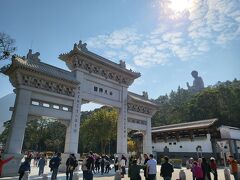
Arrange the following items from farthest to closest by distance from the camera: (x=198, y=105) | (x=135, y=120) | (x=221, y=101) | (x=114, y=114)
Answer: (x=198, y=105)
(x=221, y=101)
(x=114, y=114)
(x=135, y=120)

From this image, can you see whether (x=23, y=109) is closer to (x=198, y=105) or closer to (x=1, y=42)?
(x=1, y=42)

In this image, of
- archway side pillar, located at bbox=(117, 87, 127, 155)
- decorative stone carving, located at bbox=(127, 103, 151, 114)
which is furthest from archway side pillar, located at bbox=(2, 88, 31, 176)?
decorative stone carving, located at bbox=(127, 103, 151, 114)

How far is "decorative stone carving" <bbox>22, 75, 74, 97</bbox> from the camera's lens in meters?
16.1

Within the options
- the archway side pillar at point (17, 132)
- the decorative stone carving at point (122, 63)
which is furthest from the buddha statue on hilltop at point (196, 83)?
the archway side pillar at point (17, 132)

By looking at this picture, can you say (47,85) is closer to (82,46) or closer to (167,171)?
(82,46)

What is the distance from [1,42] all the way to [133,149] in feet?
100

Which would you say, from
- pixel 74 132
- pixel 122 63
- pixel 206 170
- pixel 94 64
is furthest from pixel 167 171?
pixel 122 63

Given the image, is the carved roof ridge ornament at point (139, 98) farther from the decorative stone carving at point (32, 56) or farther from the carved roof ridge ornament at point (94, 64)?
the decorative stone carving at point (32, 56)

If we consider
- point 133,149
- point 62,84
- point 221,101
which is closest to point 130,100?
point 62,84

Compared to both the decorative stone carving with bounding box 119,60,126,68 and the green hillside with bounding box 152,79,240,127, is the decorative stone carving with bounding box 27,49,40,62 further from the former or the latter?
the green hillside with bounding box 152,79,240,127

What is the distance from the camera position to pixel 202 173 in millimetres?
9469

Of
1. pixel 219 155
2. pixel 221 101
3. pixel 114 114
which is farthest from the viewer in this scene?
pixel 221 101

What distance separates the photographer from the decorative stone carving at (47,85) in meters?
16.1

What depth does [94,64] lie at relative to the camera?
20734mm
